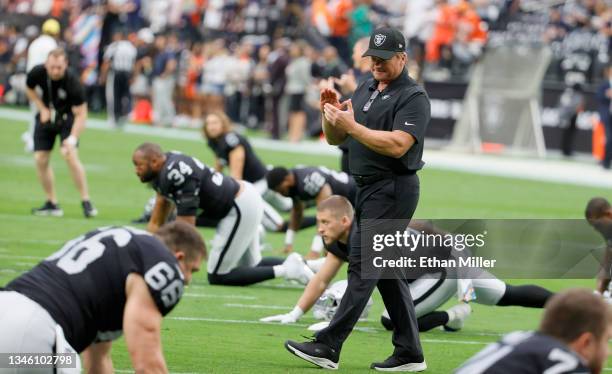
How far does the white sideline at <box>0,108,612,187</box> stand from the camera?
2259 centimetres

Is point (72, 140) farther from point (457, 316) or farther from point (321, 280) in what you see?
point (457, 316)

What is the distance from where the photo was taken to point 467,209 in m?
17.5

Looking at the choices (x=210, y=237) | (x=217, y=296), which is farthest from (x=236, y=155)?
(x=217, y=296)

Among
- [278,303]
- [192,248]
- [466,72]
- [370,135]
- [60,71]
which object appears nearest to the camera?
[192,248]

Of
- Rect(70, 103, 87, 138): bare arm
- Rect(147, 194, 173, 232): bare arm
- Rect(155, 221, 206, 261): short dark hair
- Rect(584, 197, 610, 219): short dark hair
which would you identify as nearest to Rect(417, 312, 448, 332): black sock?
Rect(584, 197, 610, 219): short dark hair

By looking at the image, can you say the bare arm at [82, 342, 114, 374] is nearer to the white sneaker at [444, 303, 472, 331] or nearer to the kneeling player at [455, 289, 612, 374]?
the kneeling player at [455, 289, 612, 374]

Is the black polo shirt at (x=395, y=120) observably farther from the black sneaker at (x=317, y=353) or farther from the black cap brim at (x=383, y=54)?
the black sneaker at (x=317, y=353)

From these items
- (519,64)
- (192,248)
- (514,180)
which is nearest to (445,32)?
(519,64)

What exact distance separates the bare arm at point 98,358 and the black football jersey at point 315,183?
6255 millimetres

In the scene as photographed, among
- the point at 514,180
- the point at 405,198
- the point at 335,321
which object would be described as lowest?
the point at 514,180

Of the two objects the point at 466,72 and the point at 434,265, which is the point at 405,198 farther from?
the point at 466,72

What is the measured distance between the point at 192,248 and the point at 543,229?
3712 millimetres

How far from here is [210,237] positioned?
14.2m

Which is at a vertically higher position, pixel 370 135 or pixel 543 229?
pixel 370 135
